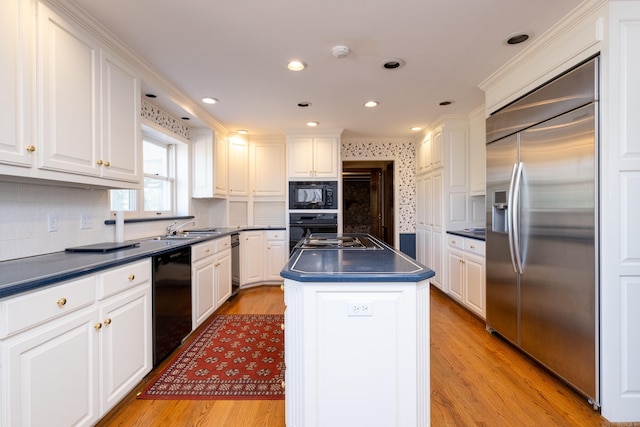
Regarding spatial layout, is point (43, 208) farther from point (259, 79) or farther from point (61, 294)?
point (259, 79)

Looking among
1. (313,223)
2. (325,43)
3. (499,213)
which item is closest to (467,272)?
(499,213)

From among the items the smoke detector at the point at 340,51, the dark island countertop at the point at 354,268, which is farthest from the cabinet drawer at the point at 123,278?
the smoke detector at the point at 340,51

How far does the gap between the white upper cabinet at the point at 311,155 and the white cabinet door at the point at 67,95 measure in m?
2.79

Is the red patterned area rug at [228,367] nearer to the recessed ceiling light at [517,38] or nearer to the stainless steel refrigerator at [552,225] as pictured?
the stainless steel refrigerator at [552,225]

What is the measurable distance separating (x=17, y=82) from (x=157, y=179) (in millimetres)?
2181

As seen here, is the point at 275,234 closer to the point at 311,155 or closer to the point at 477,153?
the point at 311,155

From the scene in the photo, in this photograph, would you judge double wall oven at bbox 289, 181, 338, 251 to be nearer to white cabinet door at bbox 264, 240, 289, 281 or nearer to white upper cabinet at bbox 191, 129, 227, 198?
white cabinet door at bbox 264, 240, 289, 281

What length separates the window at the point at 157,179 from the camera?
9.76 ft

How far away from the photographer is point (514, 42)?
2.17 meters

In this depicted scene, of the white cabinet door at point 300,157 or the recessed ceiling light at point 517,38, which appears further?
the white cabinet door at point 300,157

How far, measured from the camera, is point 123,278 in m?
1.77

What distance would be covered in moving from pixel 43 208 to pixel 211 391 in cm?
156

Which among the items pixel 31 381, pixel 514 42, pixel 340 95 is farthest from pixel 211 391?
pixel 514 42

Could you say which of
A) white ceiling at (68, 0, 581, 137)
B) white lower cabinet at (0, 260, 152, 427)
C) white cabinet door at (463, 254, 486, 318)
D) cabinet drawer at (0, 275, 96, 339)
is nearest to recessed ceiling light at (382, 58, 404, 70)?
white ceiling at (68, 0, 581, 137)
